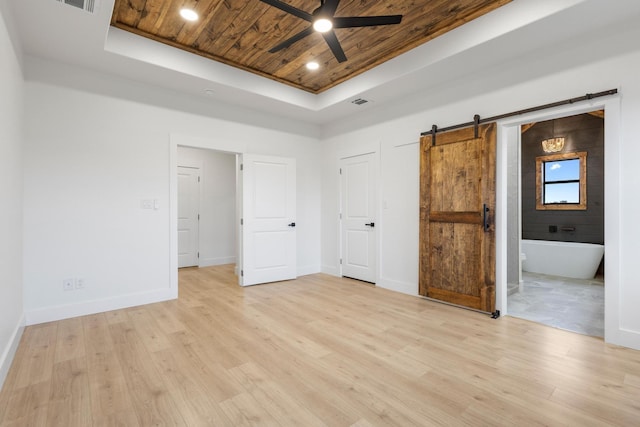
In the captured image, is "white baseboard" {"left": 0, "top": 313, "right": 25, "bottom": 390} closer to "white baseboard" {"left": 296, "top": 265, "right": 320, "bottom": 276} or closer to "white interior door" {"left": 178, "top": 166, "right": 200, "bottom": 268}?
"white interior door" {"left": 178, "top": 166, "right": 200, "bottom": 268}

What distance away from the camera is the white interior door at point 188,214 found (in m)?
6.30

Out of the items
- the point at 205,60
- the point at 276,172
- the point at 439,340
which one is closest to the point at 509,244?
the point at 439,340

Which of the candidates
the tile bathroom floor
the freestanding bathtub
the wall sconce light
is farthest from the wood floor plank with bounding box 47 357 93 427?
the wall sconce light

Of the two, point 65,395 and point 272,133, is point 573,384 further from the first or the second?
point 272,133

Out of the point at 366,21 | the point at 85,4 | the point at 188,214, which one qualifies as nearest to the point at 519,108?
the point at 366,21

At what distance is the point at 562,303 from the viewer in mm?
3787

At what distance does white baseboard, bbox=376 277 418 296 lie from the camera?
165 inches

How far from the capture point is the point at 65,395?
76.2 inches

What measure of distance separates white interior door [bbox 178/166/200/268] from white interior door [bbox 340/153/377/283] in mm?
3215

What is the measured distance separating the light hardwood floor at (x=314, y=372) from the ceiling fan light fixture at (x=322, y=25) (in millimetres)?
2677

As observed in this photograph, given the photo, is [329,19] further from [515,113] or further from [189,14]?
[515,113]

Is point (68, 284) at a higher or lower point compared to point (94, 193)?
lower

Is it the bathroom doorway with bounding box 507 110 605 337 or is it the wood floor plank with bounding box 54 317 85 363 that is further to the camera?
the bathroom doorway with bounding box 507 110 605 337

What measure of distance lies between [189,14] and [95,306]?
3302mm
